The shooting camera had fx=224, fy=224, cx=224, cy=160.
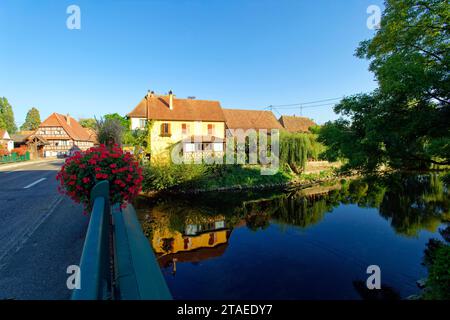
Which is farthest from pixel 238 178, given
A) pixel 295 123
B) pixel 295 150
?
pixel 295 123

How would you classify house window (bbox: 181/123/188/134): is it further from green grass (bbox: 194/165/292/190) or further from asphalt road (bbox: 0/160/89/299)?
asphalt road (bbox: 0/160/89/299)

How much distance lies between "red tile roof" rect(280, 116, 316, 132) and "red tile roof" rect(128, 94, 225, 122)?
39.1 ft

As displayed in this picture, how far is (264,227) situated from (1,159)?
32.7m

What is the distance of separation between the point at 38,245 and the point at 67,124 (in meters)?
48.0

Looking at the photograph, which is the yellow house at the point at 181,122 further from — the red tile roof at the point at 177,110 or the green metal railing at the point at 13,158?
the green metal railing at the point at 13,158

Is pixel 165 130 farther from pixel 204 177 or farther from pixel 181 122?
pixel 204 177

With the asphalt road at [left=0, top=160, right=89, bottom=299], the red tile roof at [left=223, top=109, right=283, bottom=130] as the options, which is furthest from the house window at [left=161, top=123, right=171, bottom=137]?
the asphalt road at [left=0, top=160, right=89, bottom=299]

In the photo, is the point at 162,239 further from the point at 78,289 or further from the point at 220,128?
the point at 220,128

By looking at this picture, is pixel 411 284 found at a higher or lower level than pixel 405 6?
lower

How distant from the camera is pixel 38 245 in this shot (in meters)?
4.63

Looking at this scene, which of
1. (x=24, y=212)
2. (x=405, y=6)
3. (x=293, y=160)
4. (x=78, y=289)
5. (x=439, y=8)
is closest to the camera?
(x=78, y=289)

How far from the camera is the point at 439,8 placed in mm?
6207

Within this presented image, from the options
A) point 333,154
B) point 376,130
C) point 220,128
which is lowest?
point 333,154

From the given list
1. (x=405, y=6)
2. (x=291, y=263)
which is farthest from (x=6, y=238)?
(x=405, y=6)
